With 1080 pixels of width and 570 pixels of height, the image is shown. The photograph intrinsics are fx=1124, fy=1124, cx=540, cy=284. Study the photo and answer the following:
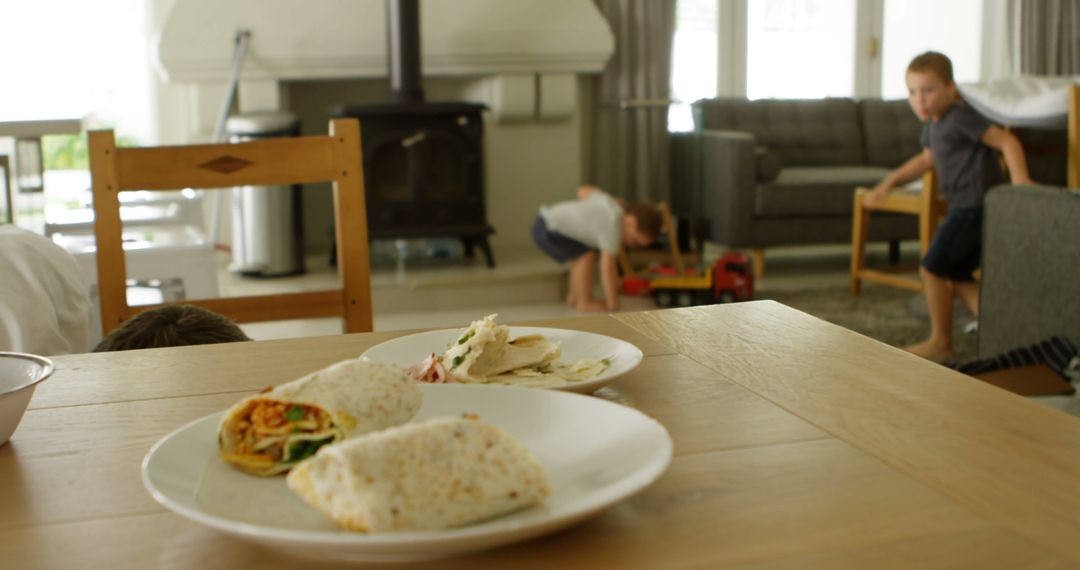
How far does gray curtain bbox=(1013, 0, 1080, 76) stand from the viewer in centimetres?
645

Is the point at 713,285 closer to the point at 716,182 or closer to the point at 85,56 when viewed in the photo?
the point at 716,182

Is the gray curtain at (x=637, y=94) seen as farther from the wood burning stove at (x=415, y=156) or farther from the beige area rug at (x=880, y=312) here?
the beige area rug at (x=880, y=312)

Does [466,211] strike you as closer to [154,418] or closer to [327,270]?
[327,270]

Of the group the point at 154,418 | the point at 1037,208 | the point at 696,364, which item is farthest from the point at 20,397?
the point at 1037,208

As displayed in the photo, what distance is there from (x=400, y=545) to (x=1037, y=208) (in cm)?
250

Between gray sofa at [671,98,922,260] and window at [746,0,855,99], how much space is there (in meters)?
0.61

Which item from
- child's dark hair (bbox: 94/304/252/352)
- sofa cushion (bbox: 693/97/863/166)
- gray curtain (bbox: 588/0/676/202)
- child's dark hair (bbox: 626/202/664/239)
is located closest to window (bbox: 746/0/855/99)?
sofa cushion (bbox: 693/97/863/166)

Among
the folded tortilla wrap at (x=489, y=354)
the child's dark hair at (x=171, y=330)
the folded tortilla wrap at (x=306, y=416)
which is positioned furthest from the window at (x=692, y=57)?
the folded tortilla wrap at (x=306, y=416)

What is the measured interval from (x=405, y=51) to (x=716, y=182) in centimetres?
153

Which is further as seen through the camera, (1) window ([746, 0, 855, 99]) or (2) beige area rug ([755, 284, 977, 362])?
(1) window ([746, 0, 855, 99])

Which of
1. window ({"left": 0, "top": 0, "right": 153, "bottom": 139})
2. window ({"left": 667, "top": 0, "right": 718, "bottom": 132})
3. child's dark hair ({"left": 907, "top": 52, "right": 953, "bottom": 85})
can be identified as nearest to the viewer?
child's dark hair ({"left": 907, "top": 52, "right": 953, "bottom": 85})

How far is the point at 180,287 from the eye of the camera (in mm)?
2748

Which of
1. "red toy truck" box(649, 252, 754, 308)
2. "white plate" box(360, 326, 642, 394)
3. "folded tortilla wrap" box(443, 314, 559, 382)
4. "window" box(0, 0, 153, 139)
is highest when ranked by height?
"window" box(0, 0, 153, 139)

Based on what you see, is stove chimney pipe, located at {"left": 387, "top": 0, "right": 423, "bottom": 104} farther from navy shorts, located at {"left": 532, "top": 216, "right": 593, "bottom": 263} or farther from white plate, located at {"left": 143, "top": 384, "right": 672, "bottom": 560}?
white plate, located at {"left": 143, "top": 384, "right": 672, "bottom": 560}
